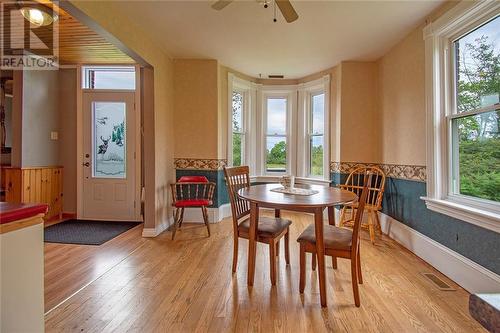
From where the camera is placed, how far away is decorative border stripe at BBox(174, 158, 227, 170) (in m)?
4.21

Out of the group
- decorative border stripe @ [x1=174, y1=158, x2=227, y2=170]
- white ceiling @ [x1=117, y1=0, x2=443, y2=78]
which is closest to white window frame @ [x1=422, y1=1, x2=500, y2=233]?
white ceiling @ [x1=117, y1=0, x2=443, y2=78]

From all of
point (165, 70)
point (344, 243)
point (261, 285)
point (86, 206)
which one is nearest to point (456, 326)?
point (344, 243)

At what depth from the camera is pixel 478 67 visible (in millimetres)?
2262

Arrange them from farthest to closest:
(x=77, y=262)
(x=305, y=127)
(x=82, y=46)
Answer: (x=305, y=127), (x=82, y=46), (x=77, y=262)

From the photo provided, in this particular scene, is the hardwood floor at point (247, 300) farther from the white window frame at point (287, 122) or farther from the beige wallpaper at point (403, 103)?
the white window frame at point (287, 122)

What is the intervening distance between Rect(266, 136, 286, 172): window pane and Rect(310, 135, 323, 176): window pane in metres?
0.52

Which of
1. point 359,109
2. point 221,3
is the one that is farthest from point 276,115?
point 221,3

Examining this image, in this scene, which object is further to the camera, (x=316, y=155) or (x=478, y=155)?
(x=316, y=155)

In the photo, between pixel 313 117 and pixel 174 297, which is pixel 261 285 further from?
pixel 313 117

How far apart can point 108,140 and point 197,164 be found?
1470 millimetres

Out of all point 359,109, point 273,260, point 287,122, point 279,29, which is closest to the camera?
point 273,260

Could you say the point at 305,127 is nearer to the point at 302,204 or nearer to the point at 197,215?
the point at 197,215

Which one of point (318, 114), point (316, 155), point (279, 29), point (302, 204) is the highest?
point (279, 29)

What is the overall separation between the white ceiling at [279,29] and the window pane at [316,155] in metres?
1.27
